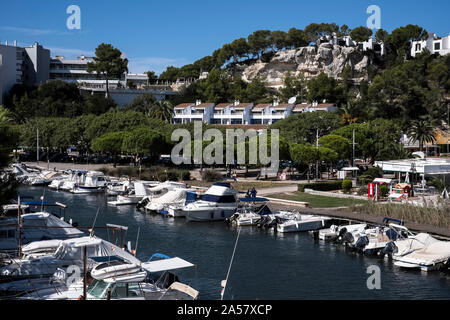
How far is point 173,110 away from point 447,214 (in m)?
85.8

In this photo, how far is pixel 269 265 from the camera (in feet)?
93.2

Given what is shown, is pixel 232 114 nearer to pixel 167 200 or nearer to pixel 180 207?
pixel 167 200

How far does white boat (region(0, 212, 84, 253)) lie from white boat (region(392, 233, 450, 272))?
18.9 metres

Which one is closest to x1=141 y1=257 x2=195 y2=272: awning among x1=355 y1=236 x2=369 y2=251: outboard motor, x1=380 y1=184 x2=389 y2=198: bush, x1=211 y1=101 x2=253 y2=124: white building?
x1=355 y1=236 x2=369 y2=251: outboard motor

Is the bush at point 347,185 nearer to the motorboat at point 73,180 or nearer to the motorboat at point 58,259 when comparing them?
the motorboat at point 73,180

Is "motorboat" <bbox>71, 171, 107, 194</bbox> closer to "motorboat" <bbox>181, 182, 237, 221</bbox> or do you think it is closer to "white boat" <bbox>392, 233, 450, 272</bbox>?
"motorboat" <bbox>181, 182, 237, 221</bbox>

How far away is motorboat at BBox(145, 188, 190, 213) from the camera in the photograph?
44500mm

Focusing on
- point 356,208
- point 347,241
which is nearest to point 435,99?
point 356,208

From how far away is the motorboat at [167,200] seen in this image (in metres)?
44.5

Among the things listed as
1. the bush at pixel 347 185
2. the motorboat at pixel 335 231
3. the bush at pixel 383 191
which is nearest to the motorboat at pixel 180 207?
the motorboat at pixel 335 231


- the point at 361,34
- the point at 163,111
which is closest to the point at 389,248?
the point at 163,111

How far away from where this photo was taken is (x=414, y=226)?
113 ft

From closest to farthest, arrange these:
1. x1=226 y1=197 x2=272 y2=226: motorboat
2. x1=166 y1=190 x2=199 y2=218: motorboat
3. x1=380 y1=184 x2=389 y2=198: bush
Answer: x1=226 y1=197 x2=272 y2=226: motorboat < x1=166 y1=190 x2=199 y2=218: motorboat < x1=380 y1=184 x2=389 y2=198: bush
